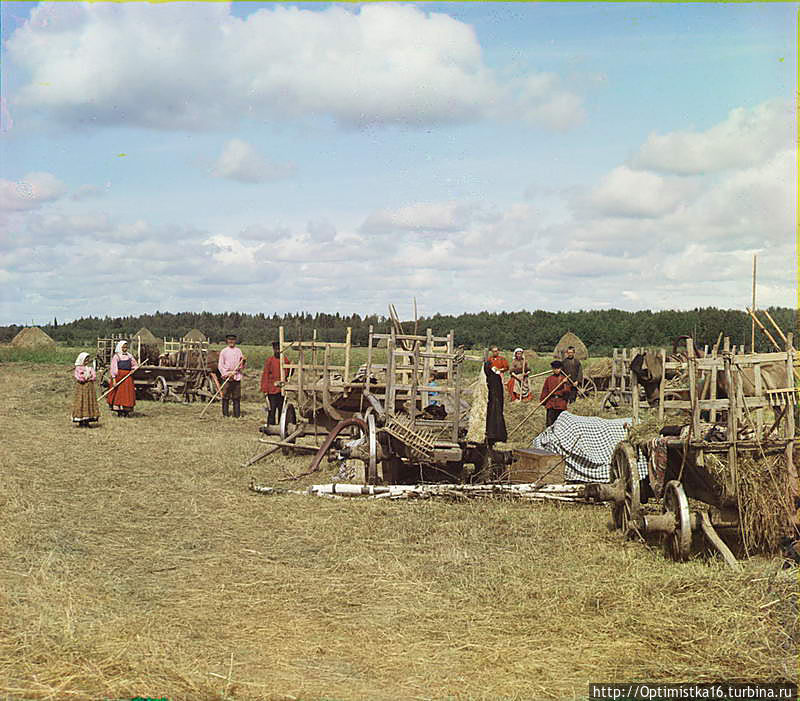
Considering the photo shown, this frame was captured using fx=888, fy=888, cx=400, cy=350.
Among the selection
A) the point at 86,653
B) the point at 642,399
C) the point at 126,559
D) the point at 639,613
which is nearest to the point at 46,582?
the point at 126,559

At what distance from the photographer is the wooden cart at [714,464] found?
276 inches

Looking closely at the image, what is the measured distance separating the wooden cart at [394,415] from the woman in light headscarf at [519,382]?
26.0ft

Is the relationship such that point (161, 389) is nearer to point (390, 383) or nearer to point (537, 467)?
point (390, 383)

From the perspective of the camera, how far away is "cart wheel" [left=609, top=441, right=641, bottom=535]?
7.99 m

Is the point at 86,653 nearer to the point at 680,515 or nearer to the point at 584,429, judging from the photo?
the point at 680,515

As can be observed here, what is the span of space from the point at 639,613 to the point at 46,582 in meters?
4.39

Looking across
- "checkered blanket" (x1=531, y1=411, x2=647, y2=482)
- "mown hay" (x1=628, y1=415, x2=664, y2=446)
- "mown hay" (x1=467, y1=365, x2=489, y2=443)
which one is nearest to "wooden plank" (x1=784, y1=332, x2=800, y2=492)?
"mown hay" (x1=628, y1=415, x2=664, y2=446)

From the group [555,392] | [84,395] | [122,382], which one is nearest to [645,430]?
[555,392]

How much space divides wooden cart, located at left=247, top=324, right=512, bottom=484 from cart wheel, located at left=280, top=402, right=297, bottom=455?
24mm

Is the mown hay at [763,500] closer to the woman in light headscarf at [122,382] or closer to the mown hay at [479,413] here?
the mown hay at [479,413]

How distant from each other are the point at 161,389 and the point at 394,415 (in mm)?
14410

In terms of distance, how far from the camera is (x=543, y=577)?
6.97 metres

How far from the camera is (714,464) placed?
7500mm

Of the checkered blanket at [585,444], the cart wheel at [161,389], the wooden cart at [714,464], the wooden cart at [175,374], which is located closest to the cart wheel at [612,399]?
the wooden cart at [175,374]
